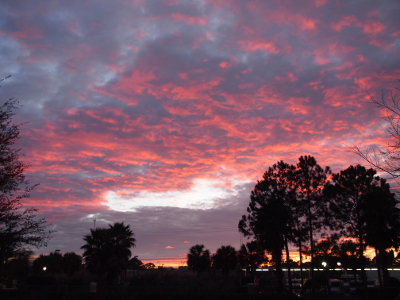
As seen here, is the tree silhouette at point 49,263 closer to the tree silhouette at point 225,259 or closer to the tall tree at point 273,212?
the tree silhouette at point 225,259

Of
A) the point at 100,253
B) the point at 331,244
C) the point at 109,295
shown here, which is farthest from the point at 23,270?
the point at 331,244

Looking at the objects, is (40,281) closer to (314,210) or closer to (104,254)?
(104,254)

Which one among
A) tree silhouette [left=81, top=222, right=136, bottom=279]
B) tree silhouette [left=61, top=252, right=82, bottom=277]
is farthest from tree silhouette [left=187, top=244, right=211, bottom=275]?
tree silhouette [left=81, top=222, right=136, bottom=279]

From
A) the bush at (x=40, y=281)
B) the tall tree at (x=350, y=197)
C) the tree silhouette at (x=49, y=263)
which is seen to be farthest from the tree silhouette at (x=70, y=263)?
the tall tree at (x=350, y=197)

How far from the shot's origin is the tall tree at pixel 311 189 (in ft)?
133

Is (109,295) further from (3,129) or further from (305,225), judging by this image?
(305,225)

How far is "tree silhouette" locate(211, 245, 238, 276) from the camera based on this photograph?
200 ft

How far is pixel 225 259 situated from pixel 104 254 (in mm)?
28556

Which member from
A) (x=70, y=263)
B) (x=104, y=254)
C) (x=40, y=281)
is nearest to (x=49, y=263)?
(x=70, y=263)

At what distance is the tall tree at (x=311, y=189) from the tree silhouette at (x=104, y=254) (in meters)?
20.8

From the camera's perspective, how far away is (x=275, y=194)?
4238 centimetres

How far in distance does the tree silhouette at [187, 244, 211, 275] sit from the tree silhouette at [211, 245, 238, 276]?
5.29 feet

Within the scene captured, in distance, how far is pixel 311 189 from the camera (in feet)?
137

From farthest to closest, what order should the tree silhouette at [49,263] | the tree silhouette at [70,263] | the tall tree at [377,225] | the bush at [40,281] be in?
the tree silhouette at [49,263] → the tree silhouette at [70,263] → the bush at [40,281] → the tall tree at [377,225]
